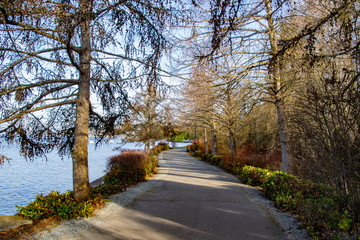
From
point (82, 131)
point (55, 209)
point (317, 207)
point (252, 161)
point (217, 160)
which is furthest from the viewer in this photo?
point (217, 160)

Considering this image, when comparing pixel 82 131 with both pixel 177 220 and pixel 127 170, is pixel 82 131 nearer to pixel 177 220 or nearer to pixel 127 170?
pixel 177 220

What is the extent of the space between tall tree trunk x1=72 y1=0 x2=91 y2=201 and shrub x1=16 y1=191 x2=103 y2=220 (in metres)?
0.40

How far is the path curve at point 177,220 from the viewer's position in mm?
4355

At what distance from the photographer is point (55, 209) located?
510 centimetres

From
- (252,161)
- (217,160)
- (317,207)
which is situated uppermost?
(317,207)

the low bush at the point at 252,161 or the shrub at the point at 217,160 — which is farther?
the shrub at the point at 217,160

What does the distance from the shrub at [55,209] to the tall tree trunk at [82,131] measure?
398 mm

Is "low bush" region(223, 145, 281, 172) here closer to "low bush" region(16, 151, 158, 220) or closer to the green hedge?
the green hedge

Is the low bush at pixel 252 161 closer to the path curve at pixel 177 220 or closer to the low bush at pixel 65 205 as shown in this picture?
the path curve at pixel 177 220

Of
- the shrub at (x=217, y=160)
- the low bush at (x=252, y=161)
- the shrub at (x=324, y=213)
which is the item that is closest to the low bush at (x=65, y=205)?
the shrub at (x=324, y=213)

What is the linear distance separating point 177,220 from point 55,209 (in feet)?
9.25

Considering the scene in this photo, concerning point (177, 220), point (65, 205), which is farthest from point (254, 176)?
point (65, 205)

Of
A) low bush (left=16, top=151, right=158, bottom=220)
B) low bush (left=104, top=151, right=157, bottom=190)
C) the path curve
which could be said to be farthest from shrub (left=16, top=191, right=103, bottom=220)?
low bush (left=104, top=151, right=157, bottom=190)

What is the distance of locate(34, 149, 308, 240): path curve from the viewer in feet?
14.3
